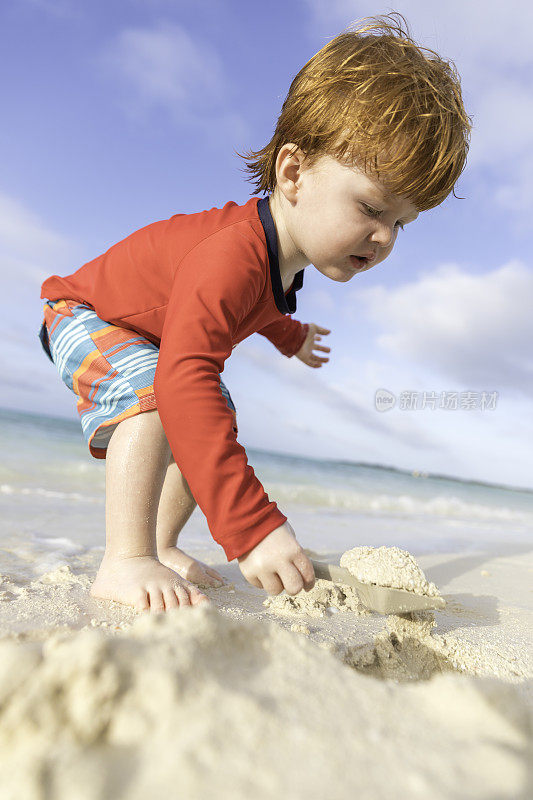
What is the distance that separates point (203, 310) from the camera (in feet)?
5.01

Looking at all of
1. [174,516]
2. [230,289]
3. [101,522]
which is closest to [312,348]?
[174,516]

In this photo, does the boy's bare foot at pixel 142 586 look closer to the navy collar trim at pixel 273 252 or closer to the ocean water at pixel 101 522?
the ocean water at pixel 101 522

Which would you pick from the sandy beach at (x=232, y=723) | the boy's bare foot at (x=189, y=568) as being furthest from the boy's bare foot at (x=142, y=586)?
the sandy beach at (x=232, y=723)

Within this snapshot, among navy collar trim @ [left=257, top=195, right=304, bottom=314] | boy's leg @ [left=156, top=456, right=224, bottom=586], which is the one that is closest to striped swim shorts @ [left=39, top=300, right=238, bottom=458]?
boy's leg @ [left=156, top=456, right=224, bottom=586]

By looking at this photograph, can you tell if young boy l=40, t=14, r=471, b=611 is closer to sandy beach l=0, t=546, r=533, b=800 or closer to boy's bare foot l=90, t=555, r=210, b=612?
boy's bare foot l=90, t=555, r=210, b=612

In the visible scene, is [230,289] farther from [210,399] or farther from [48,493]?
[48,493]

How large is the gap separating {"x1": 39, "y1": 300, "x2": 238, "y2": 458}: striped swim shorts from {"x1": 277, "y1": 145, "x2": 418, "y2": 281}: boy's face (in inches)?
22.2

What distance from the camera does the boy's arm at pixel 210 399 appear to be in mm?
1372

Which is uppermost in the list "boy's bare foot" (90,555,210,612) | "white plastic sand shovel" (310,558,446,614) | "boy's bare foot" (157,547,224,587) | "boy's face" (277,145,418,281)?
"boy's face" (277,145,418,281)

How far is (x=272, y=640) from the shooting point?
766mm

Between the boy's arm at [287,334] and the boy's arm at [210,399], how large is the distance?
1085 millimetres

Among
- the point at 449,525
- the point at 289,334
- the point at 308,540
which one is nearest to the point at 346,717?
the point at 289,334

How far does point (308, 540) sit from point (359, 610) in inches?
68.6

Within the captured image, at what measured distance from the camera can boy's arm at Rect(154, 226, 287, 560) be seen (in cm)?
137
